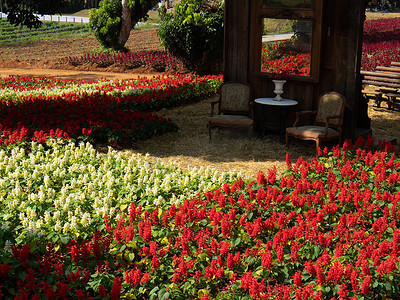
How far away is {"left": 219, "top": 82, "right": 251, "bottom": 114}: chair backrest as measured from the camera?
10234 millimetres

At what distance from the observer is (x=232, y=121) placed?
978 cm

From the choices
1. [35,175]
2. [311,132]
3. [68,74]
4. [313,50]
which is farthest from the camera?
[68,74]

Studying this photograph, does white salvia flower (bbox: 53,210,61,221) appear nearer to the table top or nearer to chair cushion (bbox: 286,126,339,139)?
chair cushion (bbox: 286,126,339,139)

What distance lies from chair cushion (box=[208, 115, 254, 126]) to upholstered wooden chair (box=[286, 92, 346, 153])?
0.84 m

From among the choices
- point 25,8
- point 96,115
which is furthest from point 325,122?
point 25,8

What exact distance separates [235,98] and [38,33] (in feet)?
111

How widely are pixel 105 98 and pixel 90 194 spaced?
5940mm

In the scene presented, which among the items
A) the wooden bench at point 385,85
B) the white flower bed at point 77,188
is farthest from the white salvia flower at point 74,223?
the wooden bench at point 385,85

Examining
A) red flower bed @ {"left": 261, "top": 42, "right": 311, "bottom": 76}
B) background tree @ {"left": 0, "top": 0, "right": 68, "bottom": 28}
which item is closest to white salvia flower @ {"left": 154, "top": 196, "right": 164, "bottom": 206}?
red flower bed @ {"left": 261, "top": 42, "right": 311, "bottom": 76}

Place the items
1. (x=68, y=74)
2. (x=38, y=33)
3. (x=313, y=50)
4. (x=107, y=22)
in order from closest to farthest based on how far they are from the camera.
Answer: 1. (x=313, y=50)
2. (x=68, y=74)
3. (x=107, y=22)
4. (x=38, y=33)

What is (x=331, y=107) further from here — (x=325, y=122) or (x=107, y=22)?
(x=107, y=22)

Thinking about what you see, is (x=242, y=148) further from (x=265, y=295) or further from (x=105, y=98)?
(x=265, y=295)

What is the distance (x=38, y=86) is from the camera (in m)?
15.6

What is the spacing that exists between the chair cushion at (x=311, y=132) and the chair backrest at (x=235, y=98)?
141 centimetres
